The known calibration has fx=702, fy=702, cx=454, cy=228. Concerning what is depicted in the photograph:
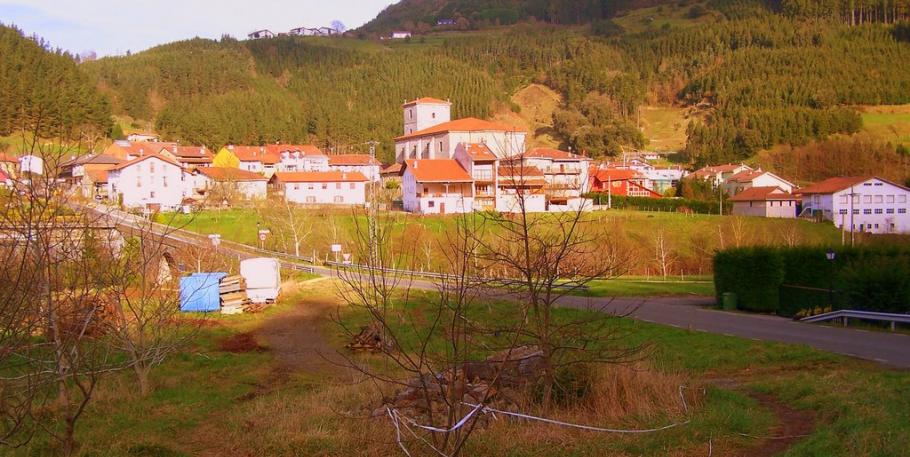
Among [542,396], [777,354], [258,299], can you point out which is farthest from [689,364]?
[258,299]

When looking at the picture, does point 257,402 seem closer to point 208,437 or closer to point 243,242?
point 208,437

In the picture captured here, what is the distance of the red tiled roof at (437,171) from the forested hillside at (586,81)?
4766 centimetres

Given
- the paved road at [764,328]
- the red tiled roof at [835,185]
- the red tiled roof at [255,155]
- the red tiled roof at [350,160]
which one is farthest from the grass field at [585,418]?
the red tiled roof at [255,155]

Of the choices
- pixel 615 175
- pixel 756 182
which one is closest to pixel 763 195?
pixel 756 182

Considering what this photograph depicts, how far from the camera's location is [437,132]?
8369 centimetres

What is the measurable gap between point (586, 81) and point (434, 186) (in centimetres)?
10415

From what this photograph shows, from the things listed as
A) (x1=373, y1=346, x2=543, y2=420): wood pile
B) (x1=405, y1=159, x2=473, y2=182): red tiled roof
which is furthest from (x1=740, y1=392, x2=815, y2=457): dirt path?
(x1=405, y1=159, x2=473, y2=182): red tiled roof

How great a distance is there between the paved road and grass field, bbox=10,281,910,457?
1.24 meters

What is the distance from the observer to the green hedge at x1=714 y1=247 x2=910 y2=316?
61.7ft

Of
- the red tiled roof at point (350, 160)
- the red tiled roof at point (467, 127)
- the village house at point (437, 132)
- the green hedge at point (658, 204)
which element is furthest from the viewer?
the red tiled roof at point (350, 160)

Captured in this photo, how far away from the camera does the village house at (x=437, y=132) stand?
256 feet

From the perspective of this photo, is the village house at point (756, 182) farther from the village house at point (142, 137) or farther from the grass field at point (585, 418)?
the village house at point (142, 137)

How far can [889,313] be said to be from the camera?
17500 millimetres

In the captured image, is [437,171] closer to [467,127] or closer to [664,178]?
[467,127]
